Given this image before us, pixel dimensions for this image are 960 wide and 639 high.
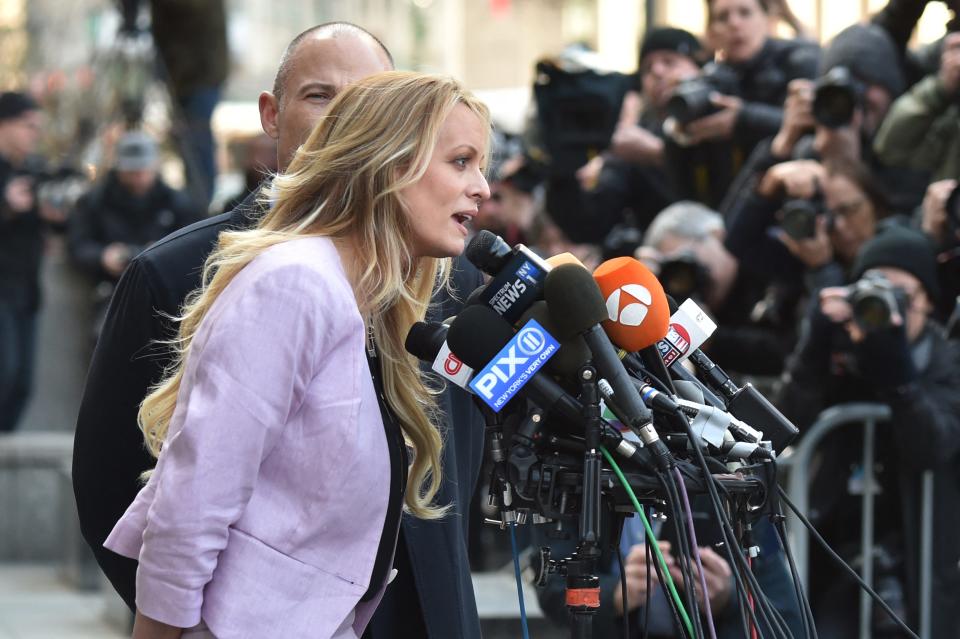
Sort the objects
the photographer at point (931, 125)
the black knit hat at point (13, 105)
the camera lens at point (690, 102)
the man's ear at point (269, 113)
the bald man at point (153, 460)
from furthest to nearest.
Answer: the black knit hat at point (13, 105) < the camera lens at point (690, 102) < the photographer at point (931, 125) < the man's ear at point (269, 113) < the bald man at point (153, 460)

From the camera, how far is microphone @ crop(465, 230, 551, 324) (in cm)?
254

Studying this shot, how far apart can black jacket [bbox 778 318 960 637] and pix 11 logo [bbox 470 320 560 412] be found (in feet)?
9.74

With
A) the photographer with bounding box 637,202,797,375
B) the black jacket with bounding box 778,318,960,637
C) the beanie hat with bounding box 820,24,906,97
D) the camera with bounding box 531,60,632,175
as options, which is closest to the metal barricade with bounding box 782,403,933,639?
the black jacket with bounding box 778,318,960,637

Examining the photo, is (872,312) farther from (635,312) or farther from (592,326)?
(592,326)

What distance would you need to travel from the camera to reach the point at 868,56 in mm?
6180

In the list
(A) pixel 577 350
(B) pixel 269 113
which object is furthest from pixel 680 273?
(A) pixel 577 350

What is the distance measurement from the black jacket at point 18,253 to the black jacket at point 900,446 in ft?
19.2

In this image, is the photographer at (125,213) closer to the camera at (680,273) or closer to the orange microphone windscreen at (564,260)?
the camera at (680,273)

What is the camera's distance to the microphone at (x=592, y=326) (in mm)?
2414

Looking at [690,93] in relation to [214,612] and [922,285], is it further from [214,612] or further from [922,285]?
[214,612]

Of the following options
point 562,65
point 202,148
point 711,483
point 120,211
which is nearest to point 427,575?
point 711,483

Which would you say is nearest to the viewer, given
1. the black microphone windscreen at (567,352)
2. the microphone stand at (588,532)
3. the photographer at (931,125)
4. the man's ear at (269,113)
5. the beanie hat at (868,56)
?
the microphone stand at (588,532)

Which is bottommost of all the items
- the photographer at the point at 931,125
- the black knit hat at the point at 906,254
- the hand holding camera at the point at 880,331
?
the hand holding camera at the point at 880,331

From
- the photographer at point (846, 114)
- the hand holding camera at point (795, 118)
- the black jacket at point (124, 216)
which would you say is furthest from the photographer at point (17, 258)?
the hand holding camera at point (795, 118)
